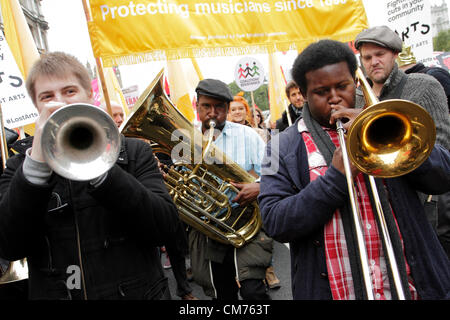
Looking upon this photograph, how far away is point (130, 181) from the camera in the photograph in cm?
142

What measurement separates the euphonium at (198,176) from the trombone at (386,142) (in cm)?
147

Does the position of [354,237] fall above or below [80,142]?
below

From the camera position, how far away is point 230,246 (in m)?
2.90

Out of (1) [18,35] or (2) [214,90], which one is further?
(1) [18,35]

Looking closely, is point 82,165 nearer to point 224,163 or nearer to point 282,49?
point 224,163

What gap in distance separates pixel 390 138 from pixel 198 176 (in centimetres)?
163

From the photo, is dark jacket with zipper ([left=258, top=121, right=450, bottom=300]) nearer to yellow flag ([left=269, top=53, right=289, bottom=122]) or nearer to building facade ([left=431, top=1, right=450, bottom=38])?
yellow flag ([left=269, top=53, right=289, bottom=122])

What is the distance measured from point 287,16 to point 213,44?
2.76 feet

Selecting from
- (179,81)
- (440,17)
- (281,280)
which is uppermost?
(440,17)

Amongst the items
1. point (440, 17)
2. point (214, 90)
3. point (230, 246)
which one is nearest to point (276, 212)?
point (230, 246)

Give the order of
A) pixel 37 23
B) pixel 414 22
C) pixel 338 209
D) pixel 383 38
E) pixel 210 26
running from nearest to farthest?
pixel 338 209 < pixel 383 38 < pixel 210 26 < pixel 414 22 < pixel 37 23

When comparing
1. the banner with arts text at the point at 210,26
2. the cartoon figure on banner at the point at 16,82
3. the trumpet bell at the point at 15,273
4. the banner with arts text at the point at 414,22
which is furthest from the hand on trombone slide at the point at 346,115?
the banner with arts text at the point at 414,22

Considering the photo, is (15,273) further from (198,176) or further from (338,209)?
(338,209)

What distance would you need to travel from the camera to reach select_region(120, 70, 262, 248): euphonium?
265 centimetres
